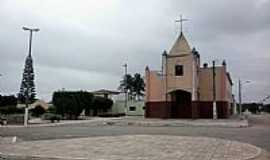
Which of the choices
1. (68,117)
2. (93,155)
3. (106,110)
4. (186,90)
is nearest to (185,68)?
(186,90)

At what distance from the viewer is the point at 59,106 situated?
215 feet

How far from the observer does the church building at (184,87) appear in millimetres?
57938

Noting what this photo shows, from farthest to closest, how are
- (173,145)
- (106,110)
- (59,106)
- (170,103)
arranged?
(106,110) < (59,106) < (170,103) < (173,145)

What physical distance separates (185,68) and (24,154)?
147 feet

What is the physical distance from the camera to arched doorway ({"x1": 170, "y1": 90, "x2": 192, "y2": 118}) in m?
59.3

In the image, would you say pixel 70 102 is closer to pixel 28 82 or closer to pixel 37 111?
pixel 28 82

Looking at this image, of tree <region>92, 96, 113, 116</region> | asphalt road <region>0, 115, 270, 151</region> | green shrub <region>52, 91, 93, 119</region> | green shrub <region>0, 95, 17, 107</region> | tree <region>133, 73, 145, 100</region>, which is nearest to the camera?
asphalt road <region>0, 115, 270, 151</region>

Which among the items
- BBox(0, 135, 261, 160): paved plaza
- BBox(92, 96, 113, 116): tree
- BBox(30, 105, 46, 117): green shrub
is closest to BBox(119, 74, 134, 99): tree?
BBox(92, 96, 113, 116): tree

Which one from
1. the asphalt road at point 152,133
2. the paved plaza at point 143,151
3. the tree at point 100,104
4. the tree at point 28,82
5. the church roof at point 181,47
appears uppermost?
the church roof at point 181,47

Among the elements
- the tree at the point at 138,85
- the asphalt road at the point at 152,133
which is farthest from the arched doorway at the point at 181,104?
the tree at the point at 138,85

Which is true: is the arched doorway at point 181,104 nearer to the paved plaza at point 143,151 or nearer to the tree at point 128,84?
the paved plaza at point 143,151

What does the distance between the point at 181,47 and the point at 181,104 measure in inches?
327

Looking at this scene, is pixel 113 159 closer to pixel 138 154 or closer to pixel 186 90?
pixel 138 154

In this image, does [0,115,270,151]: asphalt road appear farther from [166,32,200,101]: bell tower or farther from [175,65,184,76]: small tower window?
[175,65,184,76]: small tower window
